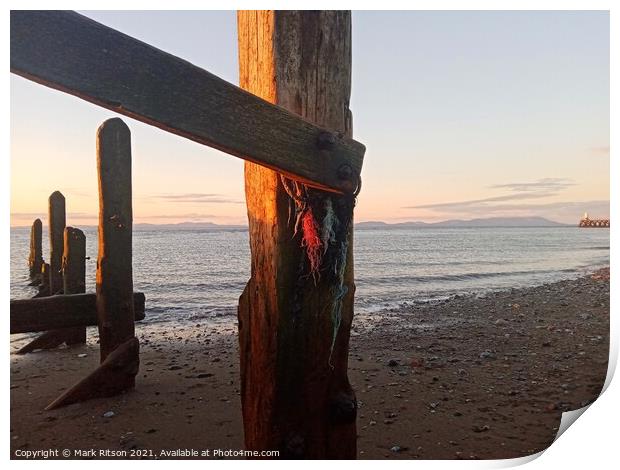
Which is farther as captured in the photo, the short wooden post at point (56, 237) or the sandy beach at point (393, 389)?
the short wooden post at point (56, 237)

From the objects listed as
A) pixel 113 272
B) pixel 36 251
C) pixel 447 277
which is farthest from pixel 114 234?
pixel 447 277

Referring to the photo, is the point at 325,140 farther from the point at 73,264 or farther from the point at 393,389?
the point at 73,264

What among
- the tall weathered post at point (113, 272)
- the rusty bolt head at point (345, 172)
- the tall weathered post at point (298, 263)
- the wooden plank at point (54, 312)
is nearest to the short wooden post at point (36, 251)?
the wooden plank at point (54, 312)

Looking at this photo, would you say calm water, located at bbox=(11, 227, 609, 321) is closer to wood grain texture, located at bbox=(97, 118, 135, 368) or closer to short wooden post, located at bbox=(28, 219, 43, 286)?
short wooden post, located at bbox=(28, 219, 43, 286)

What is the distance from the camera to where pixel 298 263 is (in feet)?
6.88

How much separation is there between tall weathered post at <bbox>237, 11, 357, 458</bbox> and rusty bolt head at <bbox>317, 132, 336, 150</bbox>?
137 mm

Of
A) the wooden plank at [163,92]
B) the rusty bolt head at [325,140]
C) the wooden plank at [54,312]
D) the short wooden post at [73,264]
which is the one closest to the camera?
the wooden plank at [163,92]

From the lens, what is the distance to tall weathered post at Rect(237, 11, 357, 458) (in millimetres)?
2055

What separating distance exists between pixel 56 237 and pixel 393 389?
5759 millimetres

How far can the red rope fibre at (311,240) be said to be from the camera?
2.05m

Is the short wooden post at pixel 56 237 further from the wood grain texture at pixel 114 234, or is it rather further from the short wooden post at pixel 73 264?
the wood grain texture at pixel 114 234

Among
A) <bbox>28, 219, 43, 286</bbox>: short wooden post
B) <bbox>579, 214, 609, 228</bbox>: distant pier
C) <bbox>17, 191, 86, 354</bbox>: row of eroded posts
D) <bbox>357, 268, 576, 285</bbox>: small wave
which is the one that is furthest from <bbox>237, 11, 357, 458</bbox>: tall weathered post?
<bbox>357, 268, 576, 285</bbox>: small wave

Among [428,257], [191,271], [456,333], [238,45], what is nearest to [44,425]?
[238,45]

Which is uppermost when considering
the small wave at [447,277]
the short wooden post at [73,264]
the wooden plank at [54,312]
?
the short wooden post at [73,264]
